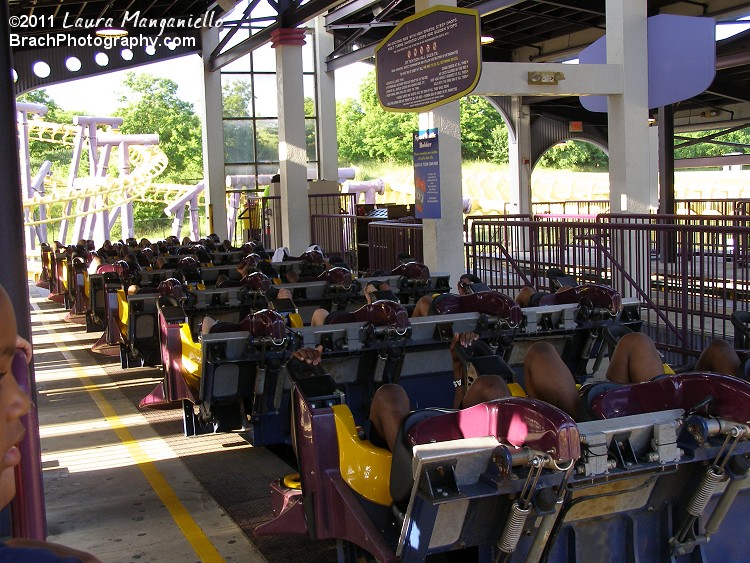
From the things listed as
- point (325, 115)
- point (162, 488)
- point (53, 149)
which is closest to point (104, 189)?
point (325, 115)

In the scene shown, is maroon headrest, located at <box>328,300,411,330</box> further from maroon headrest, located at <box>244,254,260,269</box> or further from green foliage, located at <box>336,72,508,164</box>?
green foliage, located at <box>336,72,508,164</box>

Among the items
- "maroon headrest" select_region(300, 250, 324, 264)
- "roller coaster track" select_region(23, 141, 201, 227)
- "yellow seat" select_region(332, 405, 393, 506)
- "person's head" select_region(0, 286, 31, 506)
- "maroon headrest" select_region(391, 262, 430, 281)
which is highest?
"roller coaster track" select_region(23, 141, 201, 227)

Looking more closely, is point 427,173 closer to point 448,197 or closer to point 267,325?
point 448,197

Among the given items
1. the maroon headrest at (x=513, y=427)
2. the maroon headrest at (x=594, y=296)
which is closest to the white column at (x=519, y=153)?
the maroon headrest at (x=594, y=296)

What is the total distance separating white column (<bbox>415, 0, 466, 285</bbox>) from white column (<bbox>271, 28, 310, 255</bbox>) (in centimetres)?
709

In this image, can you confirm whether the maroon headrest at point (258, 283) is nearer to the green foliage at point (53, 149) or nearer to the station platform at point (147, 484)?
the station platform at point (147, 484)

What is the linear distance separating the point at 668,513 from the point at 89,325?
11578 millimetres

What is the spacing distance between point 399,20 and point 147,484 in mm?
18977

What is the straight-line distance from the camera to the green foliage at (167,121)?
62.8 meters

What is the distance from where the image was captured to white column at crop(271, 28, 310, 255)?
58.7ft

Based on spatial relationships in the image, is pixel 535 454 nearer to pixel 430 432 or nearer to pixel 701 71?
pixel 430 432

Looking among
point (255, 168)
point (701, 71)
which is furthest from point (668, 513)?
point (255, 168)

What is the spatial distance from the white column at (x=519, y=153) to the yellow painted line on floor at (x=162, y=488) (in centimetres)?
1886

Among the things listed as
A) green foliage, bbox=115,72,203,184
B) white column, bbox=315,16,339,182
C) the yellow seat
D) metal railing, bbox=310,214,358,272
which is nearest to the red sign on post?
the yellow seat
